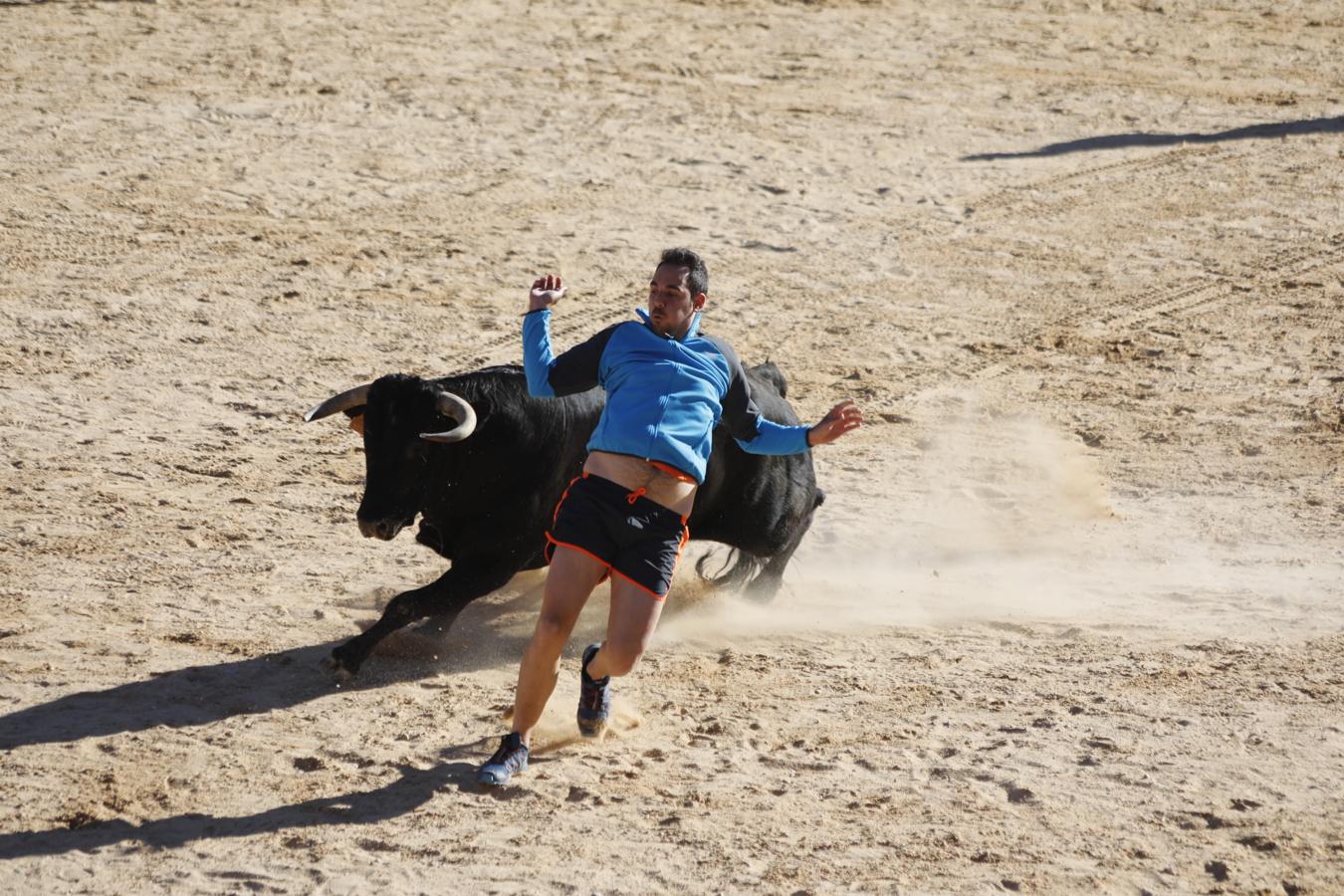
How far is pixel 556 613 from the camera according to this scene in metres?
5.55

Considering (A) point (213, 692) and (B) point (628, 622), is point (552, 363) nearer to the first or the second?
(B) point (628, 622)

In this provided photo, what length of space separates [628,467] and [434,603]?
4.86ft

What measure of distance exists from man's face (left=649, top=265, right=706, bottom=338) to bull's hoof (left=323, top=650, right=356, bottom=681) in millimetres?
1978

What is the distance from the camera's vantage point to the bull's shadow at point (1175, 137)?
14492 mm

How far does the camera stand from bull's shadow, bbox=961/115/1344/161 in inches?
571

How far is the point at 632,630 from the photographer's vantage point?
560 cm

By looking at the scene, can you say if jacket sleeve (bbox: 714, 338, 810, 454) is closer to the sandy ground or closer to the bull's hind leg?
the sandy ground

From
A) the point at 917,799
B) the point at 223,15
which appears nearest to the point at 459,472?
the point at 917,799

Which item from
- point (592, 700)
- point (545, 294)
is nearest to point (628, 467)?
point (545, 294)

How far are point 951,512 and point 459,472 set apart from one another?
3.38m

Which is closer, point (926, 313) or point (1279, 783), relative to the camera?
point (1279, 783)

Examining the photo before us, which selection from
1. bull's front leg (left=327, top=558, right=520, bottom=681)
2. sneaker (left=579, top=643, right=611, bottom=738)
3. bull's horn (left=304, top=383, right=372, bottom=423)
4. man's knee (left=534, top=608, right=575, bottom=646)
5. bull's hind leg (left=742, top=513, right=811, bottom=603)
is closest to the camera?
man's knee (left=534, top=608, right=575, bottom=646)

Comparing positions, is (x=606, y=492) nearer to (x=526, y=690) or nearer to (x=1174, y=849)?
(x=526, y=690)

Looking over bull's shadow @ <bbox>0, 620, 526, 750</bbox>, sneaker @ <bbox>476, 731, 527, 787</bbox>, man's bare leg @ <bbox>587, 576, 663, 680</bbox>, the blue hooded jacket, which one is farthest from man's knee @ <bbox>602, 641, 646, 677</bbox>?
bull's shadow @ <bbox>0, 620, 526, 750</bbox>
